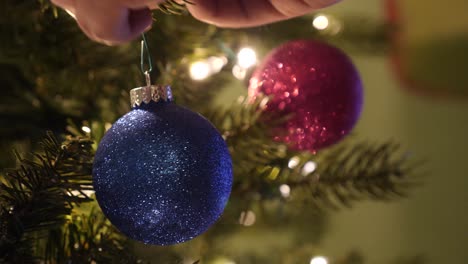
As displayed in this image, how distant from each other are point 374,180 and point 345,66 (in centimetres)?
11

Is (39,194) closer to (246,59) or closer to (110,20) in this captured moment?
(110,20)

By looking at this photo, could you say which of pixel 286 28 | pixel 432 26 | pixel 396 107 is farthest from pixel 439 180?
pixel 286 28

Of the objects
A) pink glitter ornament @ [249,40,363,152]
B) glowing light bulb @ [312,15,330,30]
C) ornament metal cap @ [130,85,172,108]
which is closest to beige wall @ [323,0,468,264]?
glowing light bulb @ [312,15,330,30]

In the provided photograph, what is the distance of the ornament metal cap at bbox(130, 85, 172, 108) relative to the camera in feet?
1.13

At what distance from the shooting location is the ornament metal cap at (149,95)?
34 centimetres

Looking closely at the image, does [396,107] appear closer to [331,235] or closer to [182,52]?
[331,235]

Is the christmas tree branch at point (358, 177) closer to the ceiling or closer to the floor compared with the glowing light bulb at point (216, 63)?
closer to the floor

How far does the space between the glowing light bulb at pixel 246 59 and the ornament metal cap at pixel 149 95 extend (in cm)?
19

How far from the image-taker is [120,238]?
406 mm

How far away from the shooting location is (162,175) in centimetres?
31

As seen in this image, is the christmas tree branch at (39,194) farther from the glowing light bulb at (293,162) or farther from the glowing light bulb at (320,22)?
the glowing light bulb at (320,22)

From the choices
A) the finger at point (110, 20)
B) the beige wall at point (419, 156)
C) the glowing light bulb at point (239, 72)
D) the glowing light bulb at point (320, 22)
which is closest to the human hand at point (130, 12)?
the finger at point (110, 20)

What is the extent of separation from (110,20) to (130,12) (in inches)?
0.8

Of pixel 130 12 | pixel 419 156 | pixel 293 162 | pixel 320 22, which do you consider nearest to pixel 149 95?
pixel 130 12
